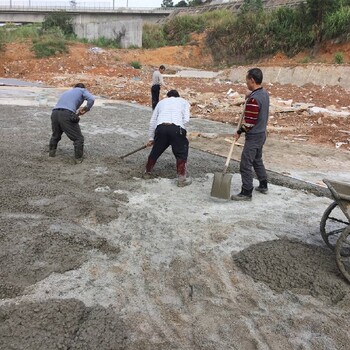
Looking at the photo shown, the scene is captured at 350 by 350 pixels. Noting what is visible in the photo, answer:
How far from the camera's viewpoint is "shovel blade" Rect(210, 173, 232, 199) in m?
5.30

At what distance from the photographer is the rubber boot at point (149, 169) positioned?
6.12 metres

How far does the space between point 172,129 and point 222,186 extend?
3.77 feet

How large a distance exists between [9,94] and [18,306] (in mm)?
14370

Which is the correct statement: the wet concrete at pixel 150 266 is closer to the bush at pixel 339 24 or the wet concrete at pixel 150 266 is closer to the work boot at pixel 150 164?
the work boot at pixel 150 164

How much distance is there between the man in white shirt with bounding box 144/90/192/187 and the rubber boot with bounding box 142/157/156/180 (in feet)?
0.20

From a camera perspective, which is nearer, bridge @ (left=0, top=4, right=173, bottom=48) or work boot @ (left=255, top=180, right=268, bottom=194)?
work boot @ (left=255, top=180, right=268, bottom=194)

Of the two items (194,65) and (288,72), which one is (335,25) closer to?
(288,72)

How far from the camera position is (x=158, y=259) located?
3.79 meters

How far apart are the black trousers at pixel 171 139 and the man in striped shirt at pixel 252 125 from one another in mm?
Result: 885

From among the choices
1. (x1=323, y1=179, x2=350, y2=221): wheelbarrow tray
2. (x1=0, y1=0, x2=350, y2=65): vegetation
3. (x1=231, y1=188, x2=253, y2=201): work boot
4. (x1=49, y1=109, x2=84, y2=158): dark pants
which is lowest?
(x1=231, y1=188, x2=253, y2=201): work boot

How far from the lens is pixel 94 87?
18.8m

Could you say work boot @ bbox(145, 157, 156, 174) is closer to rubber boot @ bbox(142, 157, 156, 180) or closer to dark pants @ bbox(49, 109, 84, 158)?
rubber boot @ bbox(142, 157, 156, 180)

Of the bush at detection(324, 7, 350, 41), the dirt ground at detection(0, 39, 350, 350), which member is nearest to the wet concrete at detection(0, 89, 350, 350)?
the dirt ground at detection(0, 39, 350, 350)

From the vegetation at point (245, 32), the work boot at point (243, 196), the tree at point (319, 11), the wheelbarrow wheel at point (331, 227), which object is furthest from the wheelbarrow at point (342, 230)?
the tree at point (319, 11)
